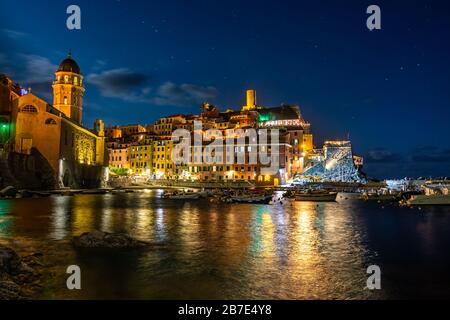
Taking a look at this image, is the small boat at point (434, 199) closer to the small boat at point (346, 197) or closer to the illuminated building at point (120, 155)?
the small boat at point (346, 197)

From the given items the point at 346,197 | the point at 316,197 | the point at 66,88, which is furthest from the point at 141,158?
the point at 316,197

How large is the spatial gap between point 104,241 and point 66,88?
74923 mm

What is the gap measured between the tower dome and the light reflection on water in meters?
63.5

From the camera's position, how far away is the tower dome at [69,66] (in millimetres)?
82019

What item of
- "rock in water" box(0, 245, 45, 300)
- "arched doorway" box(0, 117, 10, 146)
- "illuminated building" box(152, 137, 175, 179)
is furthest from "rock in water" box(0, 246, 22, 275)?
"illuminated building" box(152, 137, 175, 179)

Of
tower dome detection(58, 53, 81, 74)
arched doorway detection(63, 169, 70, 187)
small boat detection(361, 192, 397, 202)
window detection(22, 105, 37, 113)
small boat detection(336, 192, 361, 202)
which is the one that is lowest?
small boat detection(336, 192, 361, 202)

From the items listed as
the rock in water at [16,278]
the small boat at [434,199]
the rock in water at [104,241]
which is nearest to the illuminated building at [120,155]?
the small boat at [434,199]

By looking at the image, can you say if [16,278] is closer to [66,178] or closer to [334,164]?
[66,178]

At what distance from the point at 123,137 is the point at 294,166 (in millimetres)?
55934

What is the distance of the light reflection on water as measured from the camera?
1039cm

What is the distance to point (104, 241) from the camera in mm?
15633

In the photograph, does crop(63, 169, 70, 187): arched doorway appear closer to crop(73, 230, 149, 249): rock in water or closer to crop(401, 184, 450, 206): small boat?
crop(73, 230, 149, 249): rock in water
